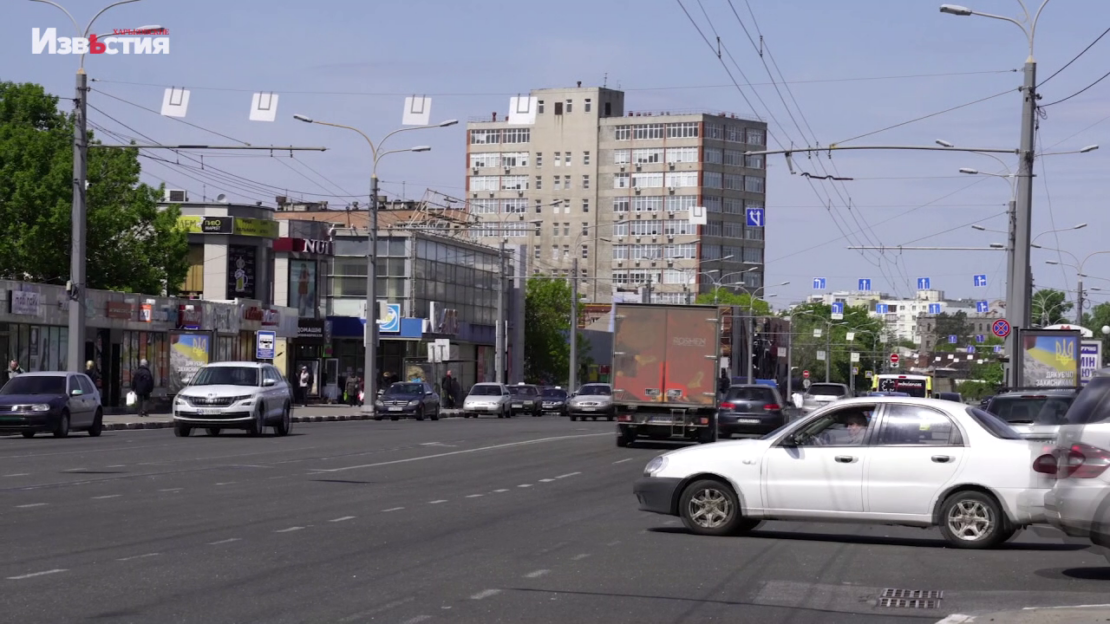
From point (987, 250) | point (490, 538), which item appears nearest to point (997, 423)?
point (490, 538)

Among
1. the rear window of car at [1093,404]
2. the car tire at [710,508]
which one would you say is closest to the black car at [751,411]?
the car tire at [710,508]

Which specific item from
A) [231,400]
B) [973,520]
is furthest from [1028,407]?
[231,400]

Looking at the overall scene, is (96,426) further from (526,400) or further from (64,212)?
(526,400)

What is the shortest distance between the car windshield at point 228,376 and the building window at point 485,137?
13127 cm

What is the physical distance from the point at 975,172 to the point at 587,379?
82.4 metres

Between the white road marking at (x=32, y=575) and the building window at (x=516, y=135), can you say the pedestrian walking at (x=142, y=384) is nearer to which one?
the white road marking at (x=32, y=575)

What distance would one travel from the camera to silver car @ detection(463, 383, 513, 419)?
212 feet

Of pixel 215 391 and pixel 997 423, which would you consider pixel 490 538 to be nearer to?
pixel 997 423

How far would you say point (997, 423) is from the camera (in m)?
14.6

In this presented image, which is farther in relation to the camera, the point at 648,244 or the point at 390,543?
the point at 648,244

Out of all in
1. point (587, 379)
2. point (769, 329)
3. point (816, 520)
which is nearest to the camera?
point (816, 520)

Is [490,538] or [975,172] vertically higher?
[975,172]

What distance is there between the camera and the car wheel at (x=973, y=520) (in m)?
14.1

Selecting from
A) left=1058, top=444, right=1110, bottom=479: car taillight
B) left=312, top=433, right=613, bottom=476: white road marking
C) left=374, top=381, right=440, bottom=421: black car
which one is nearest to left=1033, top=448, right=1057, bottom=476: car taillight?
left=1058, top=444, right=1110, bottom=479: car taillight
